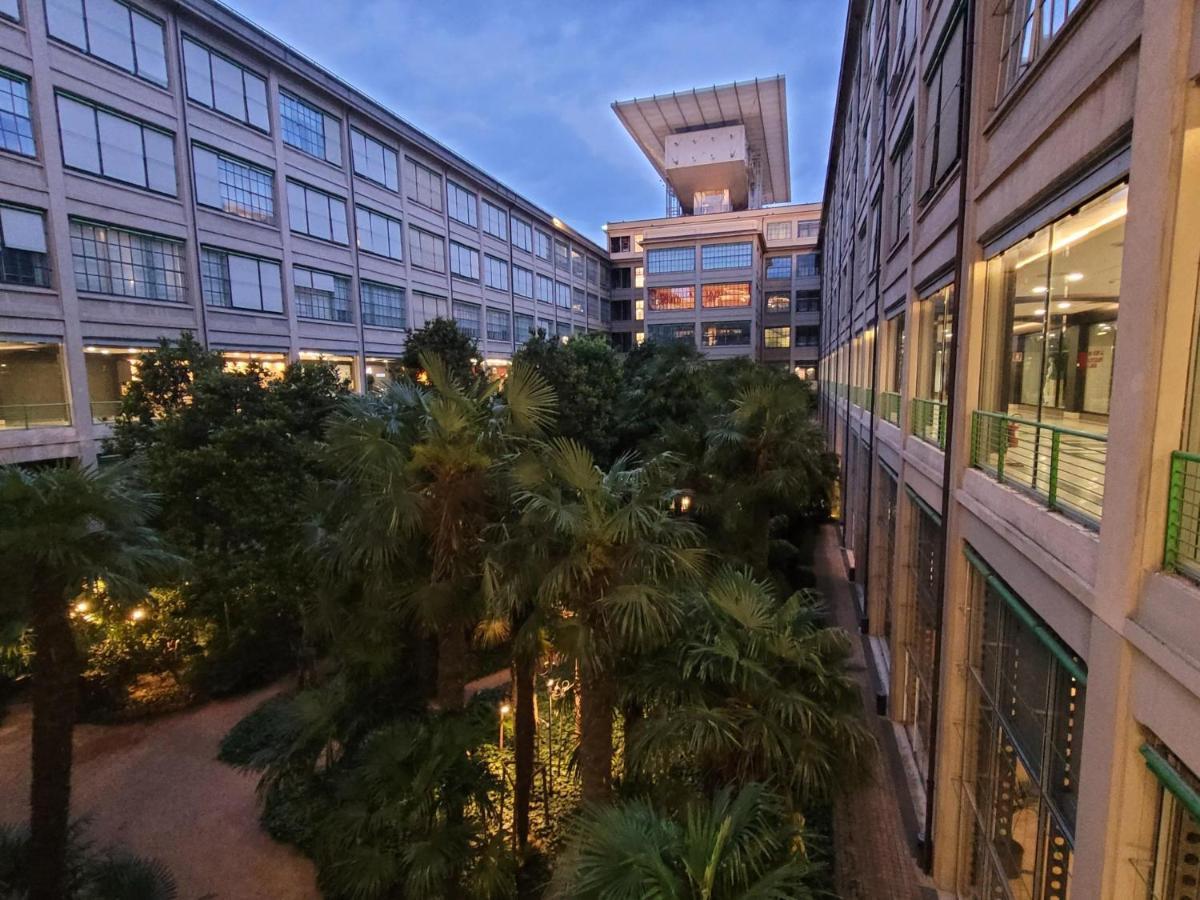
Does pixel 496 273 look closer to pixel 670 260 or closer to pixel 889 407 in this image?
pixel 670 260

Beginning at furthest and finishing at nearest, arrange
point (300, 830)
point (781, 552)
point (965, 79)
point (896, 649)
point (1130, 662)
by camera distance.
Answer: point (781, 552) → point (896, 649) → point (300, 830) → point (965, 79) → point (1130, 662)

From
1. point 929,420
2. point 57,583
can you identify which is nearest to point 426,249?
point 57,583

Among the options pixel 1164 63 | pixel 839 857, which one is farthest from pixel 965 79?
pixel 839 857

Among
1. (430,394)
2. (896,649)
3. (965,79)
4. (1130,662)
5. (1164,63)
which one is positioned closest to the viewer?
(1164,63)

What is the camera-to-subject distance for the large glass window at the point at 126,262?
18656mm

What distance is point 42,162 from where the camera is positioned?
17.3m

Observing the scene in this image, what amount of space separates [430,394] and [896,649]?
30.8 ft

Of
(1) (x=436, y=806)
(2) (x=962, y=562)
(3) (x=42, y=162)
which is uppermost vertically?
(3) (x=42, y=162)

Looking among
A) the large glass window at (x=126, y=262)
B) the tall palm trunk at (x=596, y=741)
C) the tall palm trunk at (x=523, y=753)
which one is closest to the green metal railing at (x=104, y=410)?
the large glass window at (x=126, y=262)

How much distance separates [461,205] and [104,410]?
2599 centimetres

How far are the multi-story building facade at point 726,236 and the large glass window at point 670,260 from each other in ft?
0.27

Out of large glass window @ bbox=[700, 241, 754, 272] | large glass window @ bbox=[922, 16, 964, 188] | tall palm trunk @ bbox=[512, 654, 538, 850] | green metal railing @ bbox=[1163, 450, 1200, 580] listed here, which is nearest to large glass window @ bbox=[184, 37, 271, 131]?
large glass window @ bbox=[922, 16, 964, 188]

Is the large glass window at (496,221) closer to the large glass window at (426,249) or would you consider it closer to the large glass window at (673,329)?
the large glass window at (426,249)

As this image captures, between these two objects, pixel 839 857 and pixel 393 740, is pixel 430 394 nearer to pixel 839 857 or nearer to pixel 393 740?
pixel 393 740
